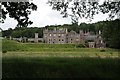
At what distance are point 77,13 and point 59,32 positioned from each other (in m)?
130

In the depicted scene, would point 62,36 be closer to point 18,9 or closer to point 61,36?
point 61,36

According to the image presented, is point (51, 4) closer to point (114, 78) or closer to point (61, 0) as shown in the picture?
point (61, 0)

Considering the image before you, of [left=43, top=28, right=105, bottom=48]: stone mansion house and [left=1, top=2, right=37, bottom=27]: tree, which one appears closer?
[left=1, top=2, right=37, bottom=27]: tree

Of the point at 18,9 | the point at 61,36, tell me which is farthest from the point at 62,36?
the point at 18,9

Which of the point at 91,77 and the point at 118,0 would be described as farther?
the point at 118,0

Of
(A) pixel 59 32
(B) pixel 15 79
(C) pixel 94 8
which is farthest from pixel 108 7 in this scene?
(A) pixel 59 32

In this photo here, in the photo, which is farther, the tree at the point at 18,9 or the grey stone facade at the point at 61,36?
the grey stone facade at the point at 61,36

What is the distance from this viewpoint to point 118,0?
53.8 feet

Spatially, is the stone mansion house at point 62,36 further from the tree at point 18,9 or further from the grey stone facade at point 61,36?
the tree at point 18,9

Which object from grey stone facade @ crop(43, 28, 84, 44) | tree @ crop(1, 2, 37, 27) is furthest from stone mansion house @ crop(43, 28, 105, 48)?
tree @ crop(1, 2, 37, 27)

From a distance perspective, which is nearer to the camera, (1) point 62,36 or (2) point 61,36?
(2) point 61,36

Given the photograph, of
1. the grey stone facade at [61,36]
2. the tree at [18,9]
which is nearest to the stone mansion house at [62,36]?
the grey stone facade at [61,36]

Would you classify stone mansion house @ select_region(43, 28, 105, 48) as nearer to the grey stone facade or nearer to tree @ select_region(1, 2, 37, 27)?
the grey stone facade

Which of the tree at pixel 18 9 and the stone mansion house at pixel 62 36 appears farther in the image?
the stone mansion house at pixel 62 36
